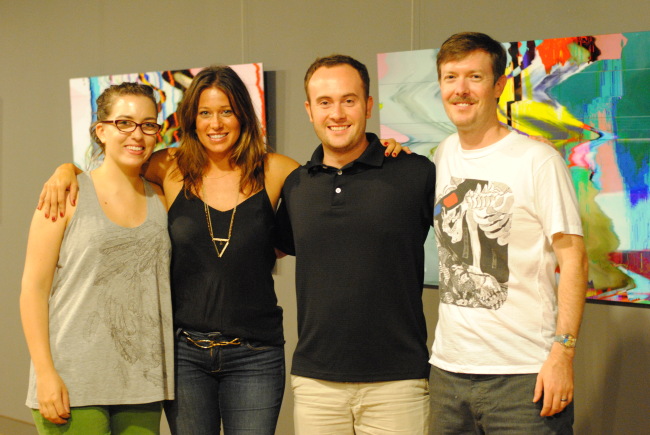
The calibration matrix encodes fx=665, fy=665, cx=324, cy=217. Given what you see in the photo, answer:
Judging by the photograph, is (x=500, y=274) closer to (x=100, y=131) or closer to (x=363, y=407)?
(x=363, y=407)

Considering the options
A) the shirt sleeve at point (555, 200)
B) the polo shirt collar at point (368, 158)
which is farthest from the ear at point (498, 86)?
the polo shirt collar at point (368, 158)

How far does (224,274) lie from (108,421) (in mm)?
567

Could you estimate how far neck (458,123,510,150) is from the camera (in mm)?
1929

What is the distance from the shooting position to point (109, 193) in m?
2.12

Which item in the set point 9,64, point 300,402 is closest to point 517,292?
point 300,402

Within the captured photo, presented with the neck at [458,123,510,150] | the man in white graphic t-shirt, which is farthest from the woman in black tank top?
the neck at [458,123,510,150]

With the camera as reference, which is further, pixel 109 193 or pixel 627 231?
pixel 627 231

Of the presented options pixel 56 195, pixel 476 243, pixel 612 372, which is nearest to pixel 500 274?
pixel 476 243

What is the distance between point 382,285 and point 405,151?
1.56ft

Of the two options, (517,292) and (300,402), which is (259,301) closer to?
(300,402)

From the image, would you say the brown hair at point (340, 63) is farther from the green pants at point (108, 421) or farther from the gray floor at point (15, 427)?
the gray floor at point (15, 427)

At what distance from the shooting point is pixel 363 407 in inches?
80.6

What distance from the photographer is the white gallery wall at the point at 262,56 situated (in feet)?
8.83

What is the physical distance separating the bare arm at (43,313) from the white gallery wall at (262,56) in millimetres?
1589
